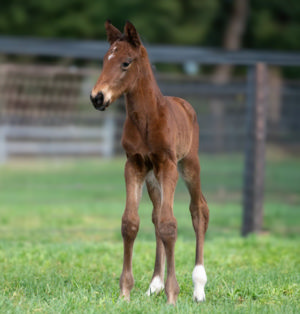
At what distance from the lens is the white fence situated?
17547 mm


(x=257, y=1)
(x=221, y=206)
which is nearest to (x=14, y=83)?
(x=221, y=206)

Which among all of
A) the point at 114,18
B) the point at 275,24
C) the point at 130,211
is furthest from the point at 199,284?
the point at 275,24

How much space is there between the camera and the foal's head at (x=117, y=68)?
425 centimetres

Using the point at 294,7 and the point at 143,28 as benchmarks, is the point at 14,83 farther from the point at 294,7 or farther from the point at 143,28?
the point at 294,7

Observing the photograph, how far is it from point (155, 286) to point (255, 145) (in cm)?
435

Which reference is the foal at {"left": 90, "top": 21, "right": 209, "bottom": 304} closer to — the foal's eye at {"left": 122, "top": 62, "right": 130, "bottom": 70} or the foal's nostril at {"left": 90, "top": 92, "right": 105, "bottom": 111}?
the foal's eye at {"left": 122, "top": 62, "right": 130, "bottom": 70}

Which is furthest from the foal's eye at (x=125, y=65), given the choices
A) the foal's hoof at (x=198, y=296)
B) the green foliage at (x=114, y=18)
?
the green foliage at (x=114, y=18)

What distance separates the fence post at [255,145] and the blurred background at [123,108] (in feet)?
0.07

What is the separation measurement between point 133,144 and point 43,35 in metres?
18.9

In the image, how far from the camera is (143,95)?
4.68 metres

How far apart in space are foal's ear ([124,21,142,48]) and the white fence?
1253cm

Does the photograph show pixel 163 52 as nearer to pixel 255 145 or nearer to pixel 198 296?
pixel 255 145

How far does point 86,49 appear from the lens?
30.3 feet

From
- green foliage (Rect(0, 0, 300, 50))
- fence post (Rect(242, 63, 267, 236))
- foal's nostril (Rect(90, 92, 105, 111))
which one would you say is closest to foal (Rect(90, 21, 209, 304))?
foal's nostril (Rect(90, 92, 105, 111))
